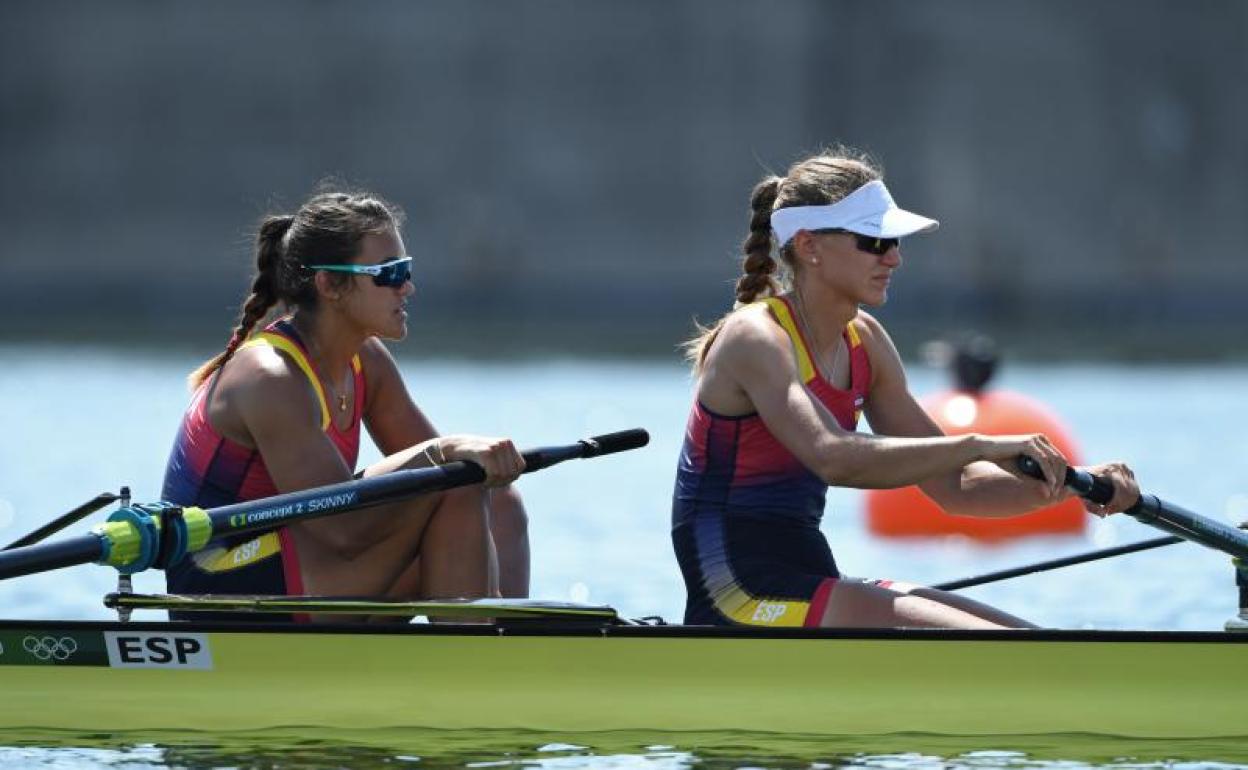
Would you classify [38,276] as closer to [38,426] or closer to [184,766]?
[38,426]

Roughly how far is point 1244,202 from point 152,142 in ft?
69.2

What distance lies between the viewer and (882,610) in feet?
22.2

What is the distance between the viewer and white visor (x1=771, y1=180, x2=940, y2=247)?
6.84 meters

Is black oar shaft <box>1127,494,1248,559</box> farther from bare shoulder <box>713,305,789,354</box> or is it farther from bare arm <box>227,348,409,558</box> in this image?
bare arm <box>227,348,409,558</box>

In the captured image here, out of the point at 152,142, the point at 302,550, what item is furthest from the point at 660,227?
the point at 302,550

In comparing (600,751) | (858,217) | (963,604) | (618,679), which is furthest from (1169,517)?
(600,751)

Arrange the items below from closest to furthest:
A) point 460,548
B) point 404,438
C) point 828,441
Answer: point 828,441 < point 460,548 < point 404,438

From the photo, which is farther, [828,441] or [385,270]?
[385,270]

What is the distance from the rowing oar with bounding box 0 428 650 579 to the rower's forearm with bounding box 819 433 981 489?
1.12 m

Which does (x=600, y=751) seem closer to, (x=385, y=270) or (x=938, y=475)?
(x=938, y=475)

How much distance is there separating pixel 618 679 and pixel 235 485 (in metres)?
1.34

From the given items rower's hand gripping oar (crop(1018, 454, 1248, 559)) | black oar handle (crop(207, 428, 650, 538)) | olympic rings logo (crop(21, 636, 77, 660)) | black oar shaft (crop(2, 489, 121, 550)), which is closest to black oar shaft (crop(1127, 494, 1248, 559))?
rower's hand gripping oar (crop(1018, 454, 1248, 559))

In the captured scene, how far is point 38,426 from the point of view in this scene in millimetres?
22062

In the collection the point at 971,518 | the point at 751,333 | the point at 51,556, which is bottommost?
the point at 51,556
